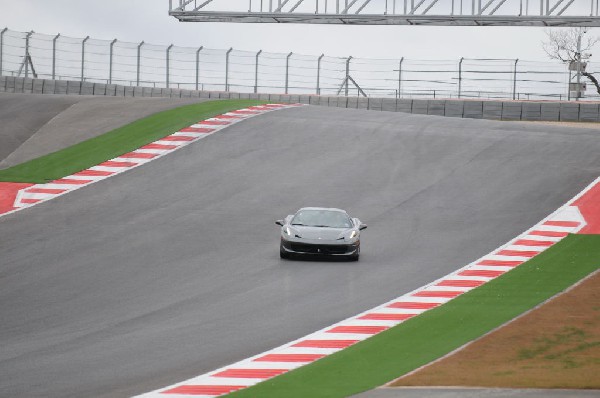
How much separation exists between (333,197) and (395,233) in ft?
12.2

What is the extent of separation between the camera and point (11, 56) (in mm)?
53812

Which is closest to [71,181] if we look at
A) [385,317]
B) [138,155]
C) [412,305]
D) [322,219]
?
[138,155]

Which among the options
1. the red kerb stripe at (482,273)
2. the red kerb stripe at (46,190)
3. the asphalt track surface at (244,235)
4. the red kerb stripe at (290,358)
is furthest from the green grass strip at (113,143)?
the red kerb stripe at (290,358)

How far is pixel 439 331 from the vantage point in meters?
17.7

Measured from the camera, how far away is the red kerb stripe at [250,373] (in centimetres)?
1485

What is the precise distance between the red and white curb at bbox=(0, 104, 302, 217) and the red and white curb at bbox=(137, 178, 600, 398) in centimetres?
1147

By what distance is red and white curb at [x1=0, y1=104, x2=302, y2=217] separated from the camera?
29938mm

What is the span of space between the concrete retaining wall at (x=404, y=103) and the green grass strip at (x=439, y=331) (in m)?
23.4

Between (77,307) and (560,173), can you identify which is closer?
(77,307)

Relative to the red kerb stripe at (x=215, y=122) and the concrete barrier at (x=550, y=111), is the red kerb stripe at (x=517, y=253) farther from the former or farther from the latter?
the concrete barrier at (x=550, y=111)

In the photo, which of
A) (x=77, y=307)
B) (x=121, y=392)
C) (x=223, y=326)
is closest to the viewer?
(x=121, y=392)

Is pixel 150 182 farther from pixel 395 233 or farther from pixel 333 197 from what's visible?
pixel 395 233

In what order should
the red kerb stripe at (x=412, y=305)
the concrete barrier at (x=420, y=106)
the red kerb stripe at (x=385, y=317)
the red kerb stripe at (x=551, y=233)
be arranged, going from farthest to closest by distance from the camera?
the concrete barrier at (x=420, y=106)
the red kerb stripe at (x=551, y=233)
the red kerb stripe at (x=412, y=305)
the red kerb stripe at (x=385, y=317)

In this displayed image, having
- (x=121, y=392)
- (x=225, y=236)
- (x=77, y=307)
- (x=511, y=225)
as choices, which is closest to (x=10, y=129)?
(x=225, y=236)
